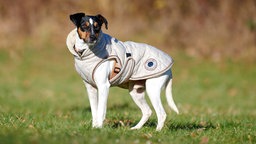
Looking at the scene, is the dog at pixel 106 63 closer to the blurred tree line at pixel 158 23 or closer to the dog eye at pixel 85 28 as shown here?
the dog eye at pixel 85 28

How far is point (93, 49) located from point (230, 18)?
15.5 m

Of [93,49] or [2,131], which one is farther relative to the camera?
[93,49]

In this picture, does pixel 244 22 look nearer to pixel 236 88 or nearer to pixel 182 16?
pixel 182 16

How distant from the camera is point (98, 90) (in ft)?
25.8

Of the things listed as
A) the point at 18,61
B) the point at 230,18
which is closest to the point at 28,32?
the point at 18,61

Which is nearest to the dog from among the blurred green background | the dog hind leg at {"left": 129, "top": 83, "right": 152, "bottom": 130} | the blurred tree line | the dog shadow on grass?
the dog hind leg at {"left": 129, "top": 83, "right": 152, "bottom": 130}

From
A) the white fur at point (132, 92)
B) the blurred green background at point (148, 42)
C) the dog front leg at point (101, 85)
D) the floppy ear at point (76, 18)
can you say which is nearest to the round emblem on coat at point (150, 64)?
the white fur at point (132, 92)

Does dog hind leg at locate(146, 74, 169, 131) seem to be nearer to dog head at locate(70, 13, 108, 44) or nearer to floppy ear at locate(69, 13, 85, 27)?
dog head at locate(70, 13, 108, 44)

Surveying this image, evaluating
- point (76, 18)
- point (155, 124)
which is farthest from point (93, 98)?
point (155, 124)

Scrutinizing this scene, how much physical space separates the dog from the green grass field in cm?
50

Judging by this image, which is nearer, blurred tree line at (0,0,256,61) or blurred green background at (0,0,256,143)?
blurred green background at (0,0,256,143)

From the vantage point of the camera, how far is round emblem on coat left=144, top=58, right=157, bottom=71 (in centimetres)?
812

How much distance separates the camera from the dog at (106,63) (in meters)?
7.71

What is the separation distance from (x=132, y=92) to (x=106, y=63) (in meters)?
0.98
